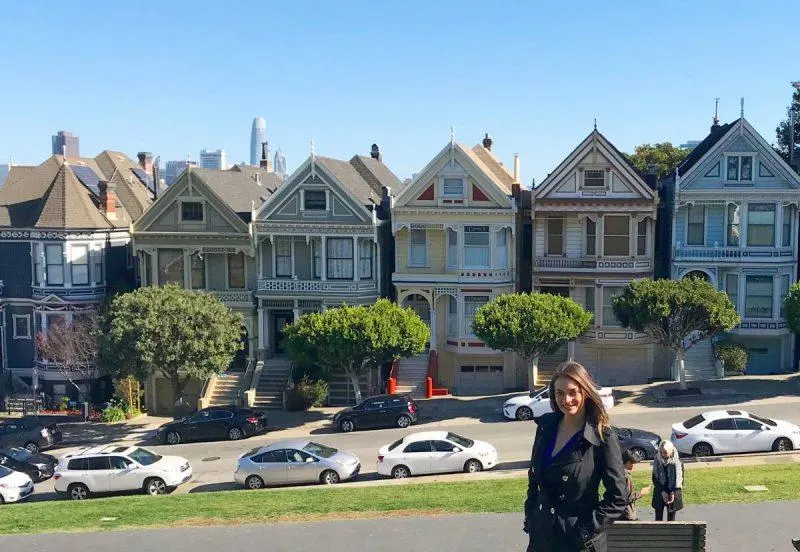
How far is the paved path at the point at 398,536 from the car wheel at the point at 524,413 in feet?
52.5

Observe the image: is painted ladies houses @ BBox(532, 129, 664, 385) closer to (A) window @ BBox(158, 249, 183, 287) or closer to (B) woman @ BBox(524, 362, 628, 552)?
(A) window @ BBox(158, 249, 183, 287)

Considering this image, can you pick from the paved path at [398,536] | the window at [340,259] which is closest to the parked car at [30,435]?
the window at [340,259]

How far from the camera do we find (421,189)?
40094 millimetres

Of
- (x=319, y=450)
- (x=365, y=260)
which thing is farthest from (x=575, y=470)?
(x=365, y=260)

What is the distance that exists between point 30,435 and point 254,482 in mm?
13736

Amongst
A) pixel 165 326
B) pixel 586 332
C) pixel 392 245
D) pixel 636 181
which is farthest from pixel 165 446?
pixel 636 181

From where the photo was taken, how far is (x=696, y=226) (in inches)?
1549

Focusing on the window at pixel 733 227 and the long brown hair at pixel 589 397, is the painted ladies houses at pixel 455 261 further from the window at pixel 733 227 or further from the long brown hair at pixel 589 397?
the long brown hair at pixel 589 397

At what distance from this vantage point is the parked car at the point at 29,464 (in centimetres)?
2900

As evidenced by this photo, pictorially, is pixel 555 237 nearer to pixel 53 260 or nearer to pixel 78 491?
pixel 78 491

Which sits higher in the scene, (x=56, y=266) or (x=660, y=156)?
(x=660, y=156)

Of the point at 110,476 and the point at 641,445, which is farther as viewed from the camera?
→ the point at 110,476

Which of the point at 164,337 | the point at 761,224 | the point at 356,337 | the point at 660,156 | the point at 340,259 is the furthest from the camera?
the point at 660,156

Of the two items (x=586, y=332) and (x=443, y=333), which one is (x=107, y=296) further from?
(x=586, y=332)
